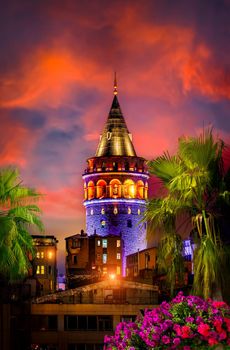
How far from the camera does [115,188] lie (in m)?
142

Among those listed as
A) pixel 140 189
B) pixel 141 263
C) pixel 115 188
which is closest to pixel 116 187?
pixel 115 188

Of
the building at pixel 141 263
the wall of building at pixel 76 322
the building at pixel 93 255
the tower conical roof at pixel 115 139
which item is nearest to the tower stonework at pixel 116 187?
the tower conical roof at pixel 115 139

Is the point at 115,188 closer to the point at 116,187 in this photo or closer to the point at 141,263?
the point at 116,187

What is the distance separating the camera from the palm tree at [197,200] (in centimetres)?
1973

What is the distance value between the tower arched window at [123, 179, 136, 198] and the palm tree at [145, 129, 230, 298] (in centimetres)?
11977

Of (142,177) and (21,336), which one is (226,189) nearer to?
(21,336)

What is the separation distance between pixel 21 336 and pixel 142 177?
290 feet

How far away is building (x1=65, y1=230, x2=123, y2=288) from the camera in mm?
126062

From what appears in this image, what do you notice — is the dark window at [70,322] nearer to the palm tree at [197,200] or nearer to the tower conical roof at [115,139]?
the palm tree at [197,200]

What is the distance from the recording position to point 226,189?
67.0ft

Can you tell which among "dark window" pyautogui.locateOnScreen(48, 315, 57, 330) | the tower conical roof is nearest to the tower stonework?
the tower conical roof

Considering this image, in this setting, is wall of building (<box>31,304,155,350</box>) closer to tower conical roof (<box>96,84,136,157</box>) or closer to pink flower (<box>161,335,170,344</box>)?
pink flower (<box>161,335,170,344</box>)

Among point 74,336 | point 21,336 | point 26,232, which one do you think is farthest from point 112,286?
point 26,232

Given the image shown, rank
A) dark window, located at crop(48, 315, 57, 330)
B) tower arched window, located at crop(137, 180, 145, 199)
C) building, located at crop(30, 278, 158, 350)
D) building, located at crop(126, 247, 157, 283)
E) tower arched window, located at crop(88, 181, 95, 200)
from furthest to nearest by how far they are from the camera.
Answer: tower arched window, located at crop(137, 180, 145, 199)
tower arched window, located at crop(88, 181, 95, 200)
building, located at crop(126, 247, 157, 283)
dark window, located at crop(48, 315, 57, 330)
building, located at crop(30, 278, 158, 350)
